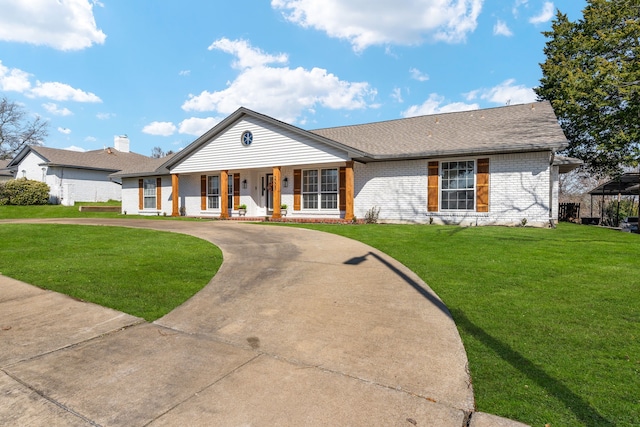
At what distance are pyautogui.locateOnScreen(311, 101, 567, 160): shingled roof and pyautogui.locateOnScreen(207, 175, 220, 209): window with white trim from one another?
6.93m

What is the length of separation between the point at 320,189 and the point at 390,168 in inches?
134

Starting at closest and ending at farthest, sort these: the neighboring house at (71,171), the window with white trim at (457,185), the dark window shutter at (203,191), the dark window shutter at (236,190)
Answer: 1. the window with white trim at (457,185)
2. the dark window shutter at (236,190)
3. the dark window shutter at (203,191)
4. the neighboring house at (71,171)

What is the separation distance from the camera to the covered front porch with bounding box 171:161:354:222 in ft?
51.7

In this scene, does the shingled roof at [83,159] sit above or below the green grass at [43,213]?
above

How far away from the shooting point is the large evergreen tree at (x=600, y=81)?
46.5ft

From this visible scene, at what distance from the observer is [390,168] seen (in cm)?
1477

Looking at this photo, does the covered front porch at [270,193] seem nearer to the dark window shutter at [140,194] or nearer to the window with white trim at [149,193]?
the window with white trim at [149,193]

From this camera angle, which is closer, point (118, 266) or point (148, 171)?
point (118, 266)

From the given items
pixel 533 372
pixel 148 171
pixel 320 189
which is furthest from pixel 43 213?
pixel 533 372

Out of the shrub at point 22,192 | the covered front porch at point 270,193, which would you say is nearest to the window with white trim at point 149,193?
the covered front porch at point 270,193

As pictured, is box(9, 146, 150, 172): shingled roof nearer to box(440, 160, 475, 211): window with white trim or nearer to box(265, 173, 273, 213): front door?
box(265, 173, 273, 213): front door

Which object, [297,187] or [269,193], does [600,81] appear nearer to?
[297,187]

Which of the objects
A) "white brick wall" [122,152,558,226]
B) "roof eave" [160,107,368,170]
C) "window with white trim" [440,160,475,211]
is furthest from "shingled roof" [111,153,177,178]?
"window with white trim" [440,160,475,211]

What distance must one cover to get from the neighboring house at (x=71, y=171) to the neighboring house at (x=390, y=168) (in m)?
12.4
